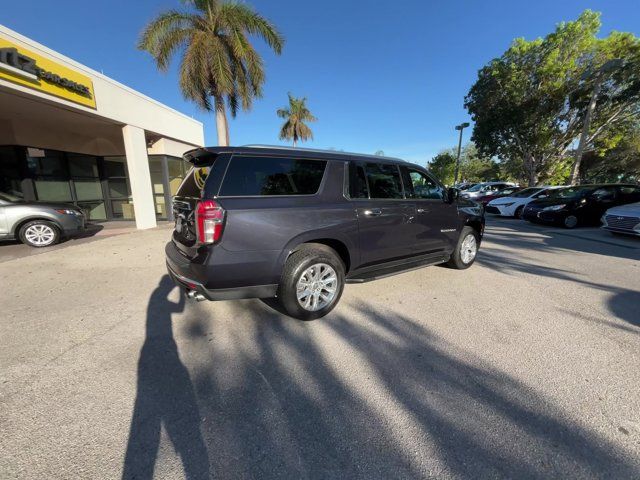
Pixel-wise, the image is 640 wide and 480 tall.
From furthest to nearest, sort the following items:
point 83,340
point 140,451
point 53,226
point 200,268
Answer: point 53,226 → point 83,340 → point 200,268 → point 140,451

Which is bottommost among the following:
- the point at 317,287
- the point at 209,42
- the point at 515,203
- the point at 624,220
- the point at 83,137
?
the point at 317,287

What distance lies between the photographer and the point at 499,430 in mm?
1781

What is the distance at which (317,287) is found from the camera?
10.4 ft

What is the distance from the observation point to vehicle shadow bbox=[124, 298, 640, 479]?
1.57m

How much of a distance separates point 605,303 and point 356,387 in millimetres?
3844

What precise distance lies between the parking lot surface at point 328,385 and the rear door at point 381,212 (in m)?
0.68

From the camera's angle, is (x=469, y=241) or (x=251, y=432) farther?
(x=469, y=241)

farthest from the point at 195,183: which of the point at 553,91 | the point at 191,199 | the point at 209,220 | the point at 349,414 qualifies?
the point at 553,91

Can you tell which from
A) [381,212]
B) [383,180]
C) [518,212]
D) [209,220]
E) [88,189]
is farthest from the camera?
[518,212]

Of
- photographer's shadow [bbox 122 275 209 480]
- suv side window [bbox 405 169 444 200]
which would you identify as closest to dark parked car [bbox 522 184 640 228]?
suv side window [bbox 405 169 444 200]

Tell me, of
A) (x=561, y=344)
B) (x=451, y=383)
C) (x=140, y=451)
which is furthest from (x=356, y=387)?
(x=561, y=344)

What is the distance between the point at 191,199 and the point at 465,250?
4526mm

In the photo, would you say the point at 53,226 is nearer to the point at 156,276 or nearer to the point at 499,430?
the point at 156,276

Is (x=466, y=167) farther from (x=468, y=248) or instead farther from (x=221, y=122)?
(x=468, y=248)
